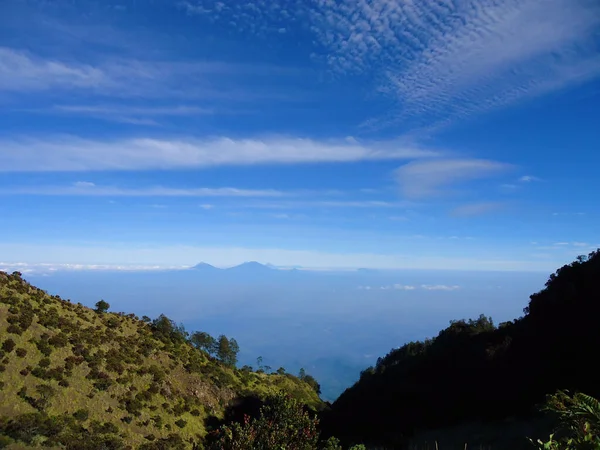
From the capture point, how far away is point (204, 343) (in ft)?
238

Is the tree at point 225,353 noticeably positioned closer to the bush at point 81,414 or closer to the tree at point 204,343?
the tree at point 204,343

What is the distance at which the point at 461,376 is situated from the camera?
38750 millimetres

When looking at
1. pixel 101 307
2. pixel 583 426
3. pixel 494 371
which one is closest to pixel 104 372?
pixel 101 307

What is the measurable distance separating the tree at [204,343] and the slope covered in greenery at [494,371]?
101ft

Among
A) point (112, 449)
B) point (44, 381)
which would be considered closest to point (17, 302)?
point (44, 381)

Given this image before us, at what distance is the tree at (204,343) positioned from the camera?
234 ft

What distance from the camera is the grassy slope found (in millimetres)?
37906

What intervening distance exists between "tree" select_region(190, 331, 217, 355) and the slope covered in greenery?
101ft

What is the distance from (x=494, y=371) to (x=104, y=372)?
41.7 m

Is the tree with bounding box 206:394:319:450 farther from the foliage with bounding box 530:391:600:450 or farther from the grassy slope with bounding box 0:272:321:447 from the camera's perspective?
the grassy slope with bounding box 0:272:321:447

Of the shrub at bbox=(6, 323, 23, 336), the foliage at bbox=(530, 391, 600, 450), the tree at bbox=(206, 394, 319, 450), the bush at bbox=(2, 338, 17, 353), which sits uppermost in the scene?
the foliage at bbox=(530, 391, 600, 450)

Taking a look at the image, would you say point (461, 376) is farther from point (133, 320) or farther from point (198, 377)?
point (133, 320)

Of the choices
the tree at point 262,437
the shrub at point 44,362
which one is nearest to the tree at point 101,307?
the shrub at point 44,362

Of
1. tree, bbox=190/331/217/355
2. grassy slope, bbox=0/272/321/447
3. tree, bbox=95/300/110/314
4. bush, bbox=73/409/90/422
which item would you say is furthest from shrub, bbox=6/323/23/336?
tree, bbox=190/331/217/355
